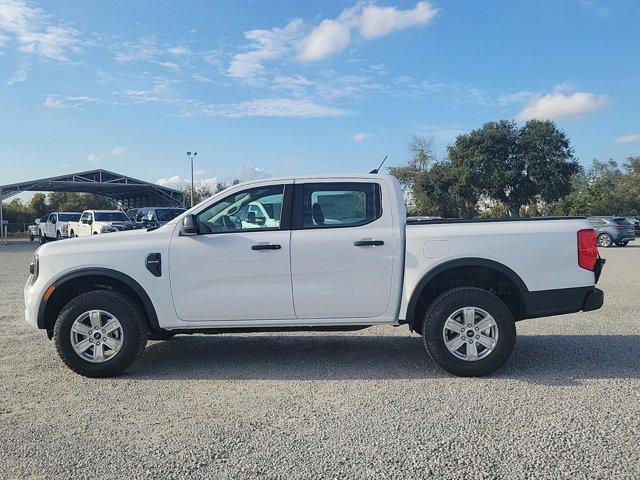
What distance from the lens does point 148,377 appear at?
5.43 metres

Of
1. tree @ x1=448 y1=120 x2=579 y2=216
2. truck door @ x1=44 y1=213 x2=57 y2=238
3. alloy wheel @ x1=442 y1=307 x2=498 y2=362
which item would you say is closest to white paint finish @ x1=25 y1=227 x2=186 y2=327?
alloy wheel @ x1=442 y1=307 x2=498 y2=362

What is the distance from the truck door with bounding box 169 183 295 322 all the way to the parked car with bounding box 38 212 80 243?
2996cm

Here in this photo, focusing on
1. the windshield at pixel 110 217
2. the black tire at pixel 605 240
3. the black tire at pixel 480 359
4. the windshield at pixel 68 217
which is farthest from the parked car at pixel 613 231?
the windshield at pixel 68 217

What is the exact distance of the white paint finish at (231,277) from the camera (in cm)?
533

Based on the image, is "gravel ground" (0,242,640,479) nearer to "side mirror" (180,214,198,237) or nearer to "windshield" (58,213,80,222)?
"side mirror" (180,214,198,237)

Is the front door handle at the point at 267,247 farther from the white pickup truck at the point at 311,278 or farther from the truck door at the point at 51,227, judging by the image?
the truck door at the point at 51,227

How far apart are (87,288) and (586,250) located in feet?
16.1

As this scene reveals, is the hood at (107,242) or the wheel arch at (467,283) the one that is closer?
the wheel arch at (467,283)

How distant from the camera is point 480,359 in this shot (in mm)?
5188

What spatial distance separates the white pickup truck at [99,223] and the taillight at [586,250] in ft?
Result: 82.4

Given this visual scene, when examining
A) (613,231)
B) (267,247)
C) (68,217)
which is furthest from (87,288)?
(68,217)

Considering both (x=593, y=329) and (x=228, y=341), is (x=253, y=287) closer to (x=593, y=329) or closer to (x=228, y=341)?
(x=228, y=341)

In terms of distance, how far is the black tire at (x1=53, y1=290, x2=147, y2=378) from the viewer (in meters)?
5.30

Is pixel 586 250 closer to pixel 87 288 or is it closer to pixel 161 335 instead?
pixel 161 335
